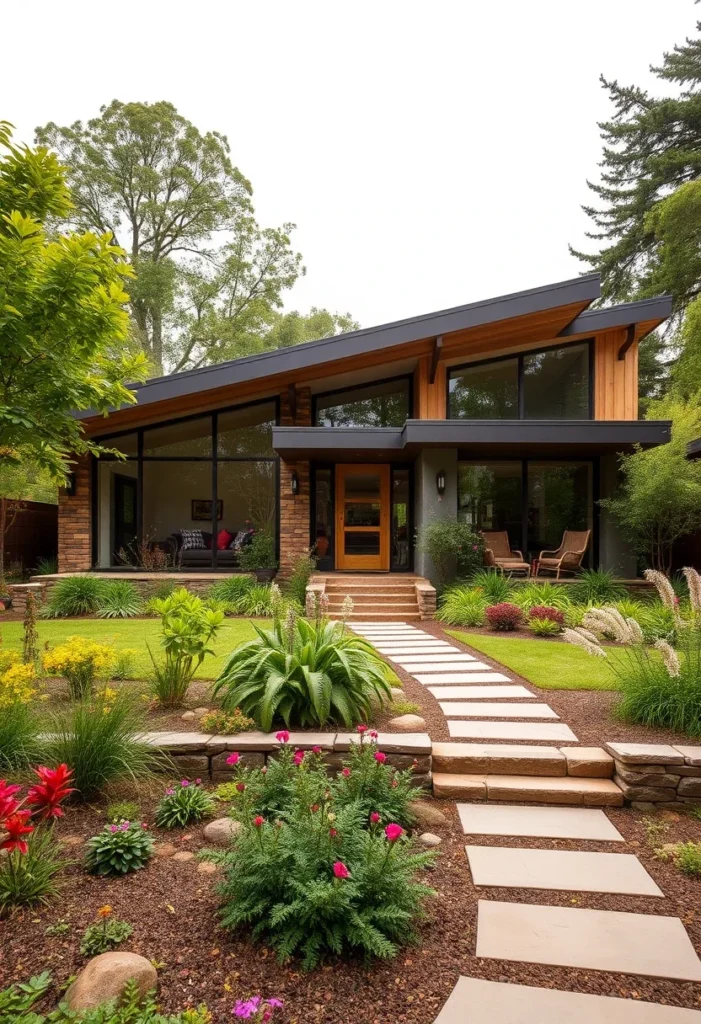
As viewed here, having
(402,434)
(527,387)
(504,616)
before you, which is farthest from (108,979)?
(527,387)

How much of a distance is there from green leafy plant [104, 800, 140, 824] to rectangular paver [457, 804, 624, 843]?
1.57 m

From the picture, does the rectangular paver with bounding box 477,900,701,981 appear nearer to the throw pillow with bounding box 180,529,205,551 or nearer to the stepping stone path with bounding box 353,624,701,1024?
the stepping stone path with bounding box 353,624,701,1024

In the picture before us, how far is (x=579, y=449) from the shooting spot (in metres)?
10.1

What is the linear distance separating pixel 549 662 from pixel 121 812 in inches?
164

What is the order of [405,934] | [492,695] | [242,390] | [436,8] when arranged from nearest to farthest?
[405,934]
[492,695]
[436,8]
[242,390]

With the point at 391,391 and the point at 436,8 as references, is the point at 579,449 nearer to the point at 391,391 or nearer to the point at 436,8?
the point at 391,391

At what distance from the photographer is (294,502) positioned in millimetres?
10805

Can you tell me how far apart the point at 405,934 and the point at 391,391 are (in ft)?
33.2

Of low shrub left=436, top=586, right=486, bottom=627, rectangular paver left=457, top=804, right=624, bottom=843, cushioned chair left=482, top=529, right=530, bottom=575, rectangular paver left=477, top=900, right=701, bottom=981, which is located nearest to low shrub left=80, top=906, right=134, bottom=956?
rectangular paver left=477, top=900, right=701, bottom=981

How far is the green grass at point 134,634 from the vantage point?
208 inches

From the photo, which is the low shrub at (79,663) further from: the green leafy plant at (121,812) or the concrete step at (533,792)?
the concrete step at (533,792)

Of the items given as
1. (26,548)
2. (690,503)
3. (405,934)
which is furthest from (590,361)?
(26,548)

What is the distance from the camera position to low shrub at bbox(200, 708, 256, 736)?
3.26m

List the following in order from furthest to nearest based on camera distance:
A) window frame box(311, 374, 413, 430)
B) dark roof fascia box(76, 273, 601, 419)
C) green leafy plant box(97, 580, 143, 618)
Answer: window frame box(311, 374, 413, 430), dark roof fascia box(76, 273, 601, 419), green leafy plant box(97, 580, 143, 618)
